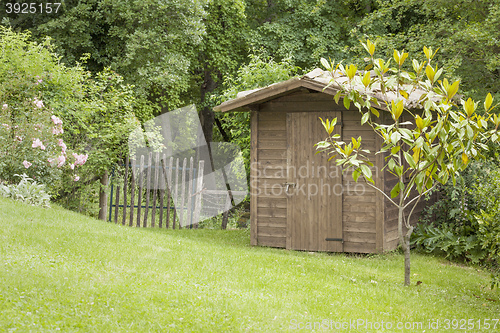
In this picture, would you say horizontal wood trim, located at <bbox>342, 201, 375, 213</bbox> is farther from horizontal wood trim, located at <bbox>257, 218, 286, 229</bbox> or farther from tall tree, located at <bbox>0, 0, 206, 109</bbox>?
tall tree, located at <bbox>0, 0, 206, 109</bbox>

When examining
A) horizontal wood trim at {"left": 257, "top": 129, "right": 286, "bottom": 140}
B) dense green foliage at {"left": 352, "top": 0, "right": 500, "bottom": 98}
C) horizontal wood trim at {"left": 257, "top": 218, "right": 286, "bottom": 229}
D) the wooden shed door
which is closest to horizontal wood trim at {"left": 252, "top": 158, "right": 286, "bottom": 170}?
the wooden shed door

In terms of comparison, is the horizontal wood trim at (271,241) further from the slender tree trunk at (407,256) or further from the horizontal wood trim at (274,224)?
the slender tree trunk at (407,256)

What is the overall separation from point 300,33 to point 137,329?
14378mm

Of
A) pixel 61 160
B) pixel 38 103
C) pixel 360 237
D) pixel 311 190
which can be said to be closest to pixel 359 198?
pixel 360 237

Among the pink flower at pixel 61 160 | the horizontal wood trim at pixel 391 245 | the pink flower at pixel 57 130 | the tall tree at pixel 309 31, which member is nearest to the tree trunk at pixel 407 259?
the horizontal wood trim at pixel 391 245

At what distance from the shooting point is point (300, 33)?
16.8 m

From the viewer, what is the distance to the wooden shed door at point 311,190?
908 cm

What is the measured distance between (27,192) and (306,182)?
560 centimetres

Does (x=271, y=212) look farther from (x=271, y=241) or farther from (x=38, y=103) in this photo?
(x=38, y=103)

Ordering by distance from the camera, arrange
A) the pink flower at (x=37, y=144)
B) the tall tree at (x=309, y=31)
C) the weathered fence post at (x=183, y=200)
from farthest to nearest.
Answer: the tall tree at (x=309, y=31) → the weathered fence post at (x=183, y=200) → the pink flower at (x=37, y=144)

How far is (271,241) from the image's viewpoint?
957cm

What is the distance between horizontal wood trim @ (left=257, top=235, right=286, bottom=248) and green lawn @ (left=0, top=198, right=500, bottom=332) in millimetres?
555

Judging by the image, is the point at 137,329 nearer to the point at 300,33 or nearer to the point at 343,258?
the point at 343,258

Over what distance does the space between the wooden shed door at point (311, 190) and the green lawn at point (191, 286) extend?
1.54 ft
